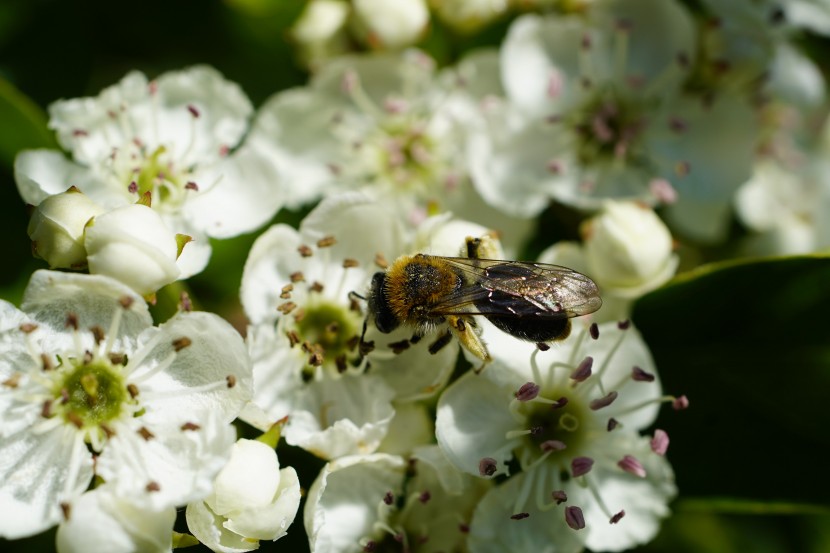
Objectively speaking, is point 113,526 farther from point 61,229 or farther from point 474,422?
point 474,422

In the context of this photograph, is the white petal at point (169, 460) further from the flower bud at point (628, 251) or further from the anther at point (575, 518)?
the flower bud at point (628, 251)

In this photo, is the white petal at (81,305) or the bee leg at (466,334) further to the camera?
the bee leg at (466,334)

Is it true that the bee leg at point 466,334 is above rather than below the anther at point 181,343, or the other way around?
below

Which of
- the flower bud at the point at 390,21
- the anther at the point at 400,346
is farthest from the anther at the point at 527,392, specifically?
the flower bud at the point at 390,21

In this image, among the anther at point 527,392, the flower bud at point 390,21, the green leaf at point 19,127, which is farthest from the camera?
the flower bud at point 390,21

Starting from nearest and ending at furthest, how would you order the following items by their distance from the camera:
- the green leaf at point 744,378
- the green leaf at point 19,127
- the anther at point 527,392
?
the anther at point 527,392 < the green leaf at point 744,378 < the green leaf at point 19,127

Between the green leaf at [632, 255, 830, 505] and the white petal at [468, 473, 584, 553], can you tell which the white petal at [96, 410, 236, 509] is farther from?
the green leaf at [632, 255, 830, 505]

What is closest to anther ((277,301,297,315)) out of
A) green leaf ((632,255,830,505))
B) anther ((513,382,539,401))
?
anther ((513,382,539,401))
